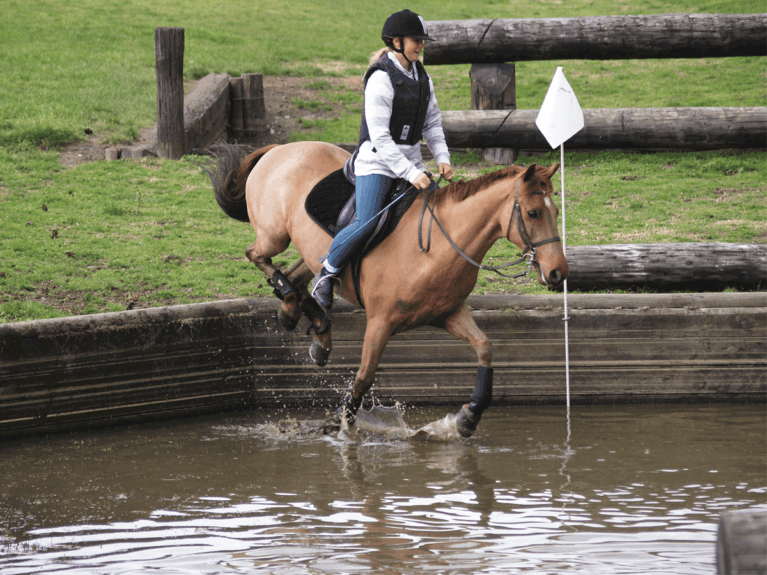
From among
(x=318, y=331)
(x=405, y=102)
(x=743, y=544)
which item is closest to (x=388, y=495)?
(x=318, y=331)

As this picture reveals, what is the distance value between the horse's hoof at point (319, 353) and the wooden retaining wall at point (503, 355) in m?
0.22

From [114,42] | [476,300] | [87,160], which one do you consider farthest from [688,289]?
[114,42]

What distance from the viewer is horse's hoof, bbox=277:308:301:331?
6.64 meters

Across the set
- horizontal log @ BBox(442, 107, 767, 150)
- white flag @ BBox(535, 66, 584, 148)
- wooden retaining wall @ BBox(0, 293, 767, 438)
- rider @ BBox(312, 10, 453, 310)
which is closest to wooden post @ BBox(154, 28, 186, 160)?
horizontal log @ BBox(442, 107, 767, 150)

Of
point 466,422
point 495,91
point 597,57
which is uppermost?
point 597,57

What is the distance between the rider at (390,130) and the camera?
18.2ft

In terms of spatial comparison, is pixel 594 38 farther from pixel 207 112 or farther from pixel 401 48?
pixel 401 48

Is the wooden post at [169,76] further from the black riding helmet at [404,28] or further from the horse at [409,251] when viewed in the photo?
the black riding helmet at [404,28]

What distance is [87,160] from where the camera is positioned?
37.1 ft

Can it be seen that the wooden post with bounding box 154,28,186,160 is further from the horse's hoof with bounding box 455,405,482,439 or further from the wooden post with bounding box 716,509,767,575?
the wooden post with bounding box 716,509,767,575

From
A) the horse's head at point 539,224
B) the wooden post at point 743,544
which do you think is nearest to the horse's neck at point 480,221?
the horse's head at point 539,224

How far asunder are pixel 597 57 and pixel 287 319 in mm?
6602

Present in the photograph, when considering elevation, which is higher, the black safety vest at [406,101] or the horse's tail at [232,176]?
the black safety vest at [406,101]

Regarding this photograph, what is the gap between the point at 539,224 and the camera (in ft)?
17.0
